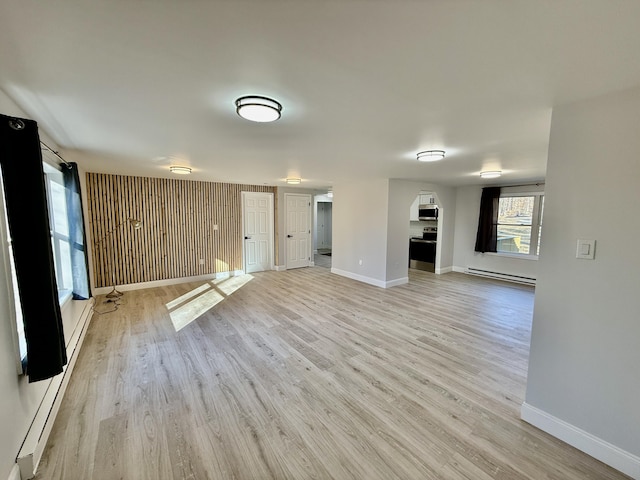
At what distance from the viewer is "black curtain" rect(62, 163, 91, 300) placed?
3.23 meters

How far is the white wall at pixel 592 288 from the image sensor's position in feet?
5.32

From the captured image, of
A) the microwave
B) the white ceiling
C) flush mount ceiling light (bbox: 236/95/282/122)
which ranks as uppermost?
the white ceiling

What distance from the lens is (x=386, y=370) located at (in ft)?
8.82

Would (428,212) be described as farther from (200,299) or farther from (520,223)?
(200,299)

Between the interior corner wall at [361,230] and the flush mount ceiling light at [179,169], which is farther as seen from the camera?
the interior corner wall at [361,230]

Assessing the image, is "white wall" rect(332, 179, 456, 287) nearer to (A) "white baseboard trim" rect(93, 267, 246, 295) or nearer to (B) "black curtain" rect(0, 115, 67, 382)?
(A) "white baseboard trim" rect(93, 267, 246, 295)

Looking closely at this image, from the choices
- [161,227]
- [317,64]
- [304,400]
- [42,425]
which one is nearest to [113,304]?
[161,227]

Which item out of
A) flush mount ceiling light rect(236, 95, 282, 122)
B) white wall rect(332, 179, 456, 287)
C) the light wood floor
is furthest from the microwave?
flush mount ceiling light rect(236, 95, 282, 122)

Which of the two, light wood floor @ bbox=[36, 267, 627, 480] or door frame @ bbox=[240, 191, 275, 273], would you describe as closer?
light wood floor @ bbox=[36, 267, 627, 480]

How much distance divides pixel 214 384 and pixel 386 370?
1.65m

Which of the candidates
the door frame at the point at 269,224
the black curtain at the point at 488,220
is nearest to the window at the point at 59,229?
the door frame at the point at 269,224

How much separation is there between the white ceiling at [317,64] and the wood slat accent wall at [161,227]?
3082mm

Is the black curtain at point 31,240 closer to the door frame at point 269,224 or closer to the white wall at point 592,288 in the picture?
the white wall at point 592,288

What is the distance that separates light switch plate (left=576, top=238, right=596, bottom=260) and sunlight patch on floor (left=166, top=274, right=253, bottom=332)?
4.21 m
